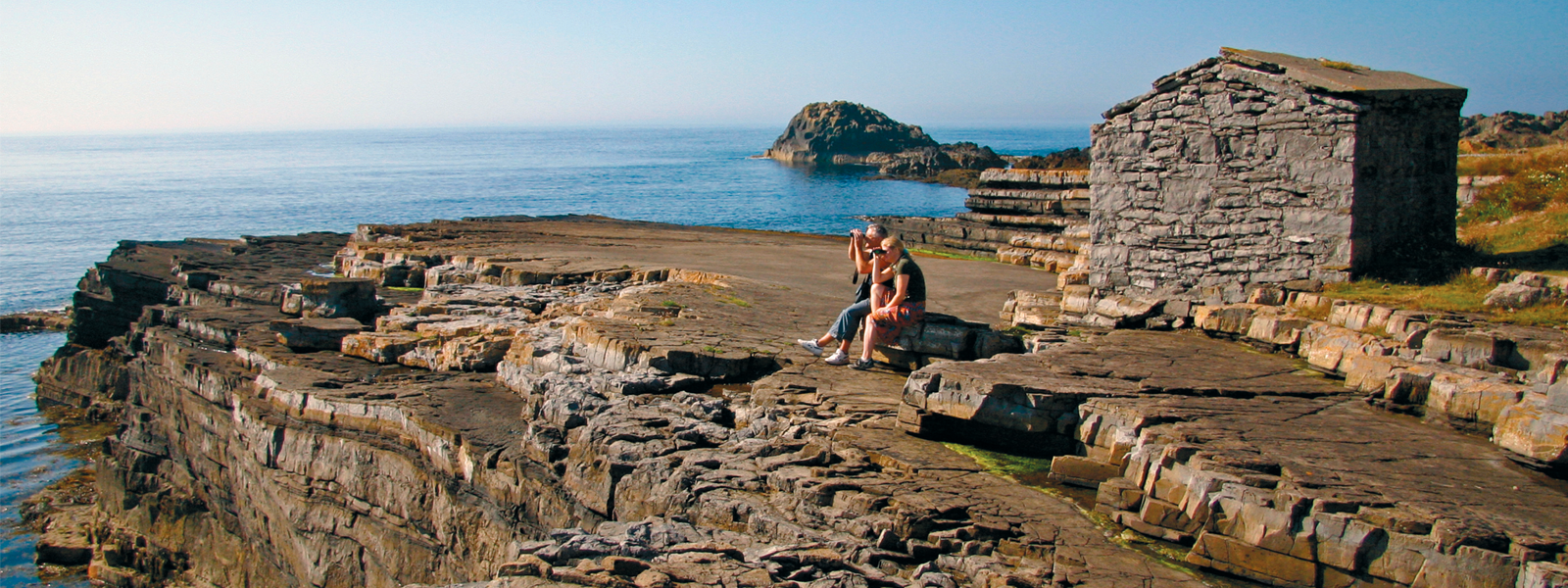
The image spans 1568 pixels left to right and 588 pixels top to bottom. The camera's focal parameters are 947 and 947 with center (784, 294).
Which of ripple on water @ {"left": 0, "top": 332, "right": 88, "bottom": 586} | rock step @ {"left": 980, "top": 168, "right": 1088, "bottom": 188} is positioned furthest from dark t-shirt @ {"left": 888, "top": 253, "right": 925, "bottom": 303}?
ripple on water @ {"left": 0, "top": 332, "right": 88, "bottom": 586}

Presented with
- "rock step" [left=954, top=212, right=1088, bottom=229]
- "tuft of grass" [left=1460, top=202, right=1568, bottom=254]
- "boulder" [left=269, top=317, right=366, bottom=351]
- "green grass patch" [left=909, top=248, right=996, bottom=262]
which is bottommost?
"boulder" [left=269, top=317, right=366, bottom=351]

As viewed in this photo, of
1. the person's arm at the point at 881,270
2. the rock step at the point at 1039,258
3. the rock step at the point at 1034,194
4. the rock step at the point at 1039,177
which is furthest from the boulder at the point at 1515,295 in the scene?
the rock step at the point at 1039,177

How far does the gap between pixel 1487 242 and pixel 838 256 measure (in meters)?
10.3

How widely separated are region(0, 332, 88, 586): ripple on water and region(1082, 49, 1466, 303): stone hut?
1507 centimetres

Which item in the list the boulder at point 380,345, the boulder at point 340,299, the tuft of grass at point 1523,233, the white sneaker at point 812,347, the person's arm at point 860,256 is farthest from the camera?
the boulder at point 340,299

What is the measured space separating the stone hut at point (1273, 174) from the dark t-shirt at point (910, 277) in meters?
3.08

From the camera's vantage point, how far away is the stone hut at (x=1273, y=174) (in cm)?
905

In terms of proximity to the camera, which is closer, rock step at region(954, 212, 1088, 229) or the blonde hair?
the blonde hair

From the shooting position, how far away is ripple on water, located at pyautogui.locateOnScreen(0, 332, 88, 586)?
13.5 m

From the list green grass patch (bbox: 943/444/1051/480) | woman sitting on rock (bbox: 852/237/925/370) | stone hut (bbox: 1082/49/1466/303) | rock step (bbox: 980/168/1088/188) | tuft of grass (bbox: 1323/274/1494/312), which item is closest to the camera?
green grass patch (bbox: 943/444/1051/480)

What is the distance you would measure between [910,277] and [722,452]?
2513 millimetres

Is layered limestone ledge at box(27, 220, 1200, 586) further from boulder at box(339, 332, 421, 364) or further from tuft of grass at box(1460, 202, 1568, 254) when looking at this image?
tuft of grass at box(1460, 202, 1568, 254)

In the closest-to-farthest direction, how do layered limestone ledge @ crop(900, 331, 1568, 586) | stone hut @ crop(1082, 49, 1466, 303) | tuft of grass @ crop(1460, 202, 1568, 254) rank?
layered limestone ledge @ crop(900, 331, 1568, 586)
stone hut @ crop(1082, 49, 1466, 303)
tuft of grass @ crop(1460, 202, 1568, 254)

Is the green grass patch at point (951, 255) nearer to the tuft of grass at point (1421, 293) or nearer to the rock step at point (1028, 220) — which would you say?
the rock step at point (1028, 220)
